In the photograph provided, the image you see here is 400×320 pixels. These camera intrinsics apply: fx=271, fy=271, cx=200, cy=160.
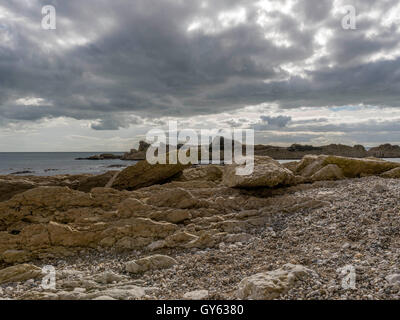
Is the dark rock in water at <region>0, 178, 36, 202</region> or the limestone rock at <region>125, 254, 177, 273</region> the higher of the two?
the dark rock in water at <region>0, 178, 36, 202</region>

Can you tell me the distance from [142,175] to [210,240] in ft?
24.0

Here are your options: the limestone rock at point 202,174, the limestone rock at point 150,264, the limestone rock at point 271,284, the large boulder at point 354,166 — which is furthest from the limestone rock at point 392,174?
the limestone rock at point 150,264

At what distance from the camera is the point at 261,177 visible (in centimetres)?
1150

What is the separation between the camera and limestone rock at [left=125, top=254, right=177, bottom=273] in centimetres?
630

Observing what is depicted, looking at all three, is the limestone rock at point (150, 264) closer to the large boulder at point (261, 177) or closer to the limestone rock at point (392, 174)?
the large boulder at point (261, 177)

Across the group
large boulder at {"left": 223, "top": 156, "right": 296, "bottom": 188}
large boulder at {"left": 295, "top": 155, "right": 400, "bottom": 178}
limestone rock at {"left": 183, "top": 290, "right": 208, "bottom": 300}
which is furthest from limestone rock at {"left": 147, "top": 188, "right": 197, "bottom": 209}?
large boulder at {"left": 295, "top": 155, "right": 400, "bottom": 178}

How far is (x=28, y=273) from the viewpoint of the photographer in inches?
247

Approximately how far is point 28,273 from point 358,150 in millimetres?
94639

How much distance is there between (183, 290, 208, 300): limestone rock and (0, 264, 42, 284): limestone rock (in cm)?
379

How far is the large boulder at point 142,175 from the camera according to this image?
1378cm

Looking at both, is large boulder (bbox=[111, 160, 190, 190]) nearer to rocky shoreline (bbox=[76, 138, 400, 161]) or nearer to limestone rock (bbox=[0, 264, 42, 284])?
limestone rock (bbox=[0, 264, 42, 284])

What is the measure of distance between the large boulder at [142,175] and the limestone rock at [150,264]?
769 cm

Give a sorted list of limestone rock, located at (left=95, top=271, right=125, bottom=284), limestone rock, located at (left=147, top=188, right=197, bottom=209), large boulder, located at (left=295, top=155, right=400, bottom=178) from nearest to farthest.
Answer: limestone rock, located at (left=95, top=271, right=125, bottom=284) < limestone rock, located at (left=147, top=188, right=197, bottom=209) < large boulder, located at (left=295, top=155, right=400, bottom=178)
